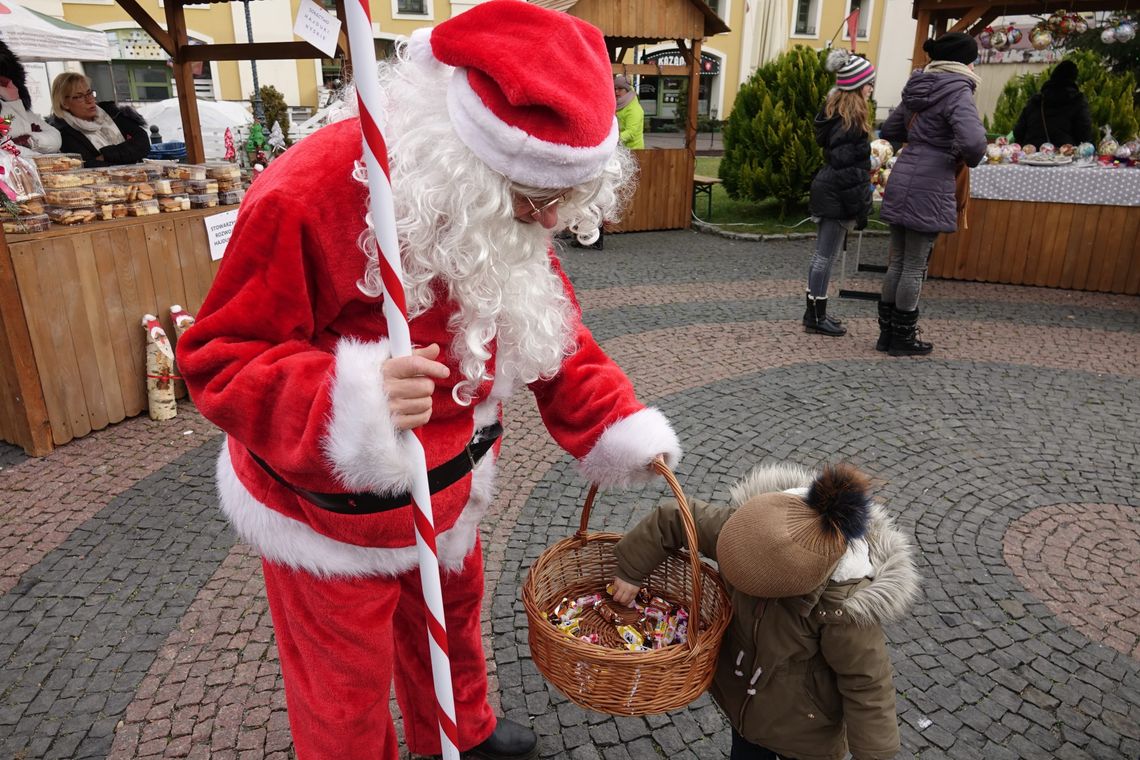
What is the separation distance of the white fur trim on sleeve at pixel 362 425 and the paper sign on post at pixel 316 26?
2.45 m

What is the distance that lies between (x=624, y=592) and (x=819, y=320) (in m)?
4.90

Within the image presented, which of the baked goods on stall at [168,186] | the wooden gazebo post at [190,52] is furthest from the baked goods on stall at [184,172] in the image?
the wooden gazebo post at [190,52]

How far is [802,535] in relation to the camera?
173 centimetres

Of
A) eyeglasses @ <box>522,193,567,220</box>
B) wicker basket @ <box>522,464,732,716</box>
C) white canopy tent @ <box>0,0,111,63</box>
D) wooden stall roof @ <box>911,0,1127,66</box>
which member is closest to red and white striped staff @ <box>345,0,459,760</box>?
eyeglasses @ <box>522,193,567,220</box>

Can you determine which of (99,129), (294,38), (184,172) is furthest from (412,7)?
(184,172)

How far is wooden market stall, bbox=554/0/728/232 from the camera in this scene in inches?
379

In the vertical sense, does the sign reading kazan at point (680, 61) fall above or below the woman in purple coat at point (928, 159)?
above

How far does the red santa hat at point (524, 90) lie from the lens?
1.37 metres

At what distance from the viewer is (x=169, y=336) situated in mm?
4891

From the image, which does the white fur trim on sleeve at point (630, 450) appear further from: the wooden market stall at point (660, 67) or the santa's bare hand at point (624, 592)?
the wooden market stall at point (660, 67)

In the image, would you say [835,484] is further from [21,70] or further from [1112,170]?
[21,70]

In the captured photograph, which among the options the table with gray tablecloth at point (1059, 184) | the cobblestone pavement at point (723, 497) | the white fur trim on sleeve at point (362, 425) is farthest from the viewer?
the table with gray tablecloth at point (1059, 184)

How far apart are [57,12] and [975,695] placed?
1071 inches

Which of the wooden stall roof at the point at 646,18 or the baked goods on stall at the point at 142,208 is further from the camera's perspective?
the wooden stall roof at the point at 646,18
